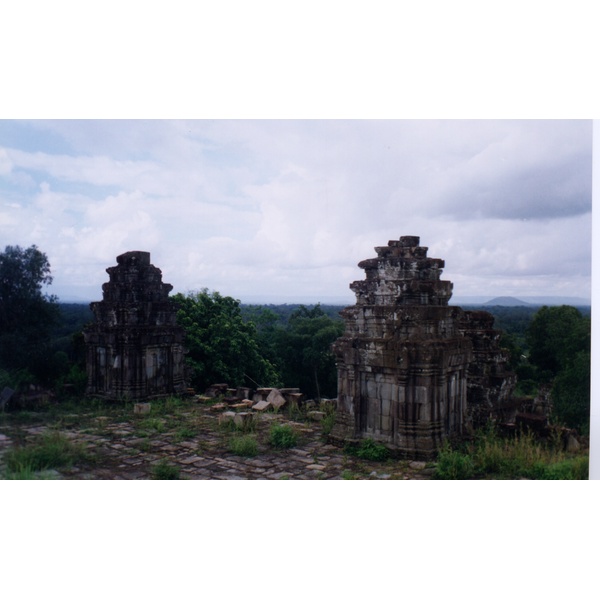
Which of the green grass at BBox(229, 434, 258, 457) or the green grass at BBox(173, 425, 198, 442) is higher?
the green grass at BBox(229, 434, 258, 457)

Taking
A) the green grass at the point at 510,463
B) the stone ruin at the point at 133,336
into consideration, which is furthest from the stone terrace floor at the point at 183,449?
the stone ruin at the point at 133,336

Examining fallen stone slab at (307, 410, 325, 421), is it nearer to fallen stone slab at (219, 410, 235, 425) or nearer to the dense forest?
the dense forest

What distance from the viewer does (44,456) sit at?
23.9 ft

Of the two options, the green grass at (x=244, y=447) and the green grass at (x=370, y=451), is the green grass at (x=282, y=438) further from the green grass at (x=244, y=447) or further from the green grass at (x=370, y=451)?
the green grass at (x=370, y=451)

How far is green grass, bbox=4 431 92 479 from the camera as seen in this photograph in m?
6.98

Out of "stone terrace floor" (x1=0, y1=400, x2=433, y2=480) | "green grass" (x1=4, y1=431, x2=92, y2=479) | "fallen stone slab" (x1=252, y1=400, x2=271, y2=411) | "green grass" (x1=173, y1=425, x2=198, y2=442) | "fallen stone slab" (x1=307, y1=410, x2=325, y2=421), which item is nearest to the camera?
"green grass" (x1=4, y1=431, x2=92, y2=479)

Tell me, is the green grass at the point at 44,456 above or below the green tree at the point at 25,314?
below

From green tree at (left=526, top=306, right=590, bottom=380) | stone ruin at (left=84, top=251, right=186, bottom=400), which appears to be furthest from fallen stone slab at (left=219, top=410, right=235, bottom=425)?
green tree at (left=526, top=306, right=590, bottom=380)

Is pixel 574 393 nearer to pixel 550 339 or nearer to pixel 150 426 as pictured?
pixel 550 339

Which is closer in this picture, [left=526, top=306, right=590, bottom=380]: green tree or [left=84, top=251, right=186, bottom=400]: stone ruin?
[left=84, top=251, right=186, bottom=400]: stone ruin

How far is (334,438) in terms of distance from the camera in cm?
864

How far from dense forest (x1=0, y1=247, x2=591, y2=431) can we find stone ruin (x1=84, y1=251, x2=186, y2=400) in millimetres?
897

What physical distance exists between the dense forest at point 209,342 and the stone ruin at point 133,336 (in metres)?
0.90

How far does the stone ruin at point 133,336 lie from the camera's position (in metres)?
12.0
